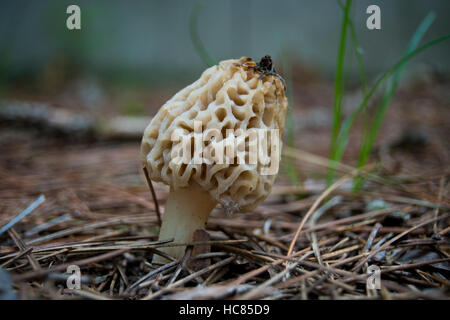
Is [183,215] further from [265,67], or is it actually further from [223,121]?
[265,67]

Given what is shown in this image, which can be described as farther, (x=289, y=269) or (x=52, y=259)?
(x=52, y=259)

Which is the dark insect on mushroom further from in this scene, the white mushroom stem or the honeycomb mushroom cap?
the white mushroom stem

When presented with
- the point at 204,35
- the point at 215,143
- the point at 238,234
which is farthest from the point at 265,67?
the point at 204,35

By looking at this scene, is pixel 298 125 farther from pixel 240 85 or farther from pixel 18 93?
pixel 18 93

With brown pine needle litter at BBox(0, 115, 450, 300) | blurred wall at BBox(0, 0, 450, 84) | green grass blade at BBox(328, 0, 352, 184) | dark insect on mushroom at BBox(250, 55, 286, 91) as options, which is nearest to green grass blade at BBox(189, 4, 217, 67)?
dark insect on mushroom at BBox(250, 55, 286, 91)

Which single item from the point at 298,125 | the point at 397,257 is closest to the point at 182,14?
the point at 298,125

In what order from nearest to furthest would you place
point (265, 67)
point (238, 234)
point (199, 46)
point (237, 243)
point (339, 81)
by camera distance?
1. point (265, 67)
2. point (237, 243)
3. point (238, 234)
4. point (339, 81)
5. point (199, 46)

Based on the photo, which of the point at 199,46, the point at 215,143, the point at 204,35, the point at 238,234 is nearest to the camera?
the point at 215,143
